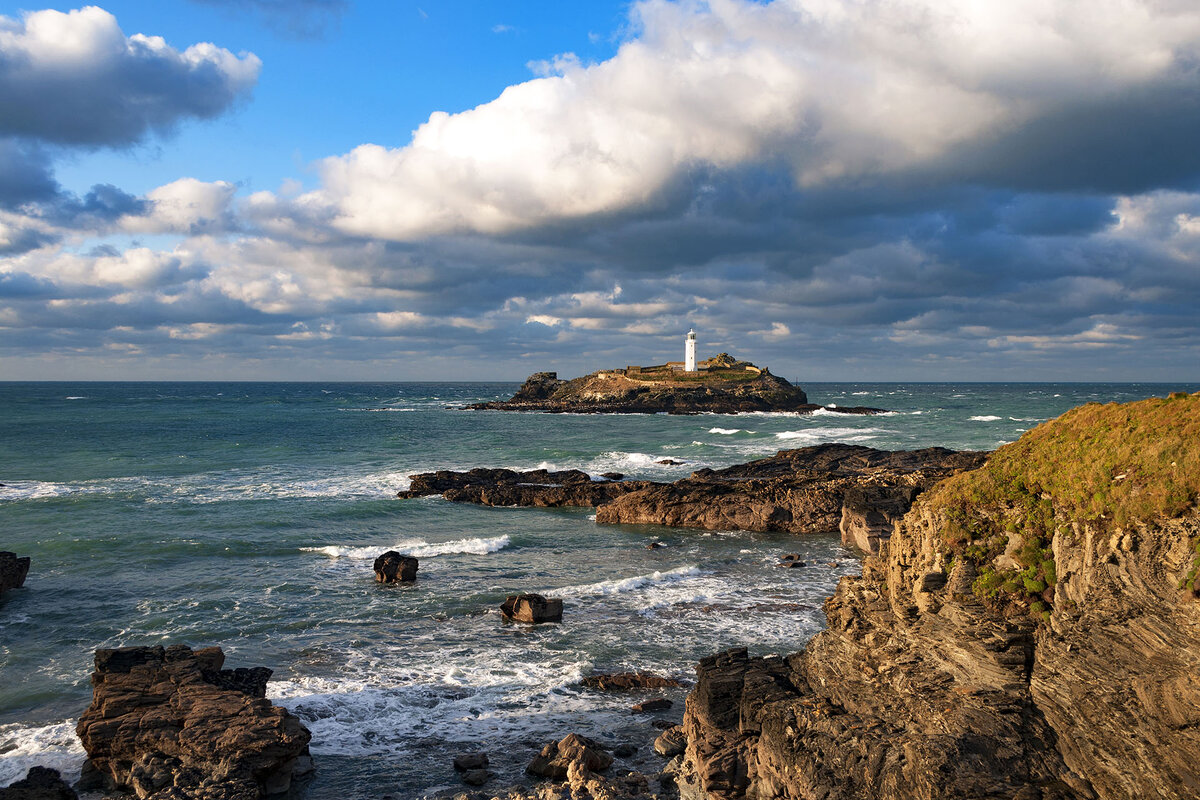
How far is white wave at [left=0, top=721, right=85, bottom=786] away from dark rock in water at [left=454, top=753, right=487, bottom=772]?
21.7 feet

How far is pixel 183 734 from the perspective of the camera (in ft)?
40.1

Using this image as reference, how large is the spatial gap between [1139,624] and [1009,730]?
1.74 meters

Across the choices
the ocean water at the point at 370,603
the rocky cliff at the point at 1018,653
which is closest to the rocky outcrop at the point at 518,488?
the ocean water at the point at 370,603

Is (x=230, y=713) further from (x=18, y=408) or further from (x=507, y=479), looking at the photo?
(x=18, y=408)

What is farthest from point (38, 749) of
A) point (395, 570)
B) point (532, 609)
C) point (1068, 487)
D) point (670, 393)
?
point (670, 393)

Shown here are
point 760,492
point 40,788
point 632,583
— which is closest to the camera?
point 40,788

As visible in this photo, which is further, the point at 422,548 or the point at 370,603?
the point at 422,548

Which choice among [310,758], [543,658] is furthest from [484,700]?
[310,758]

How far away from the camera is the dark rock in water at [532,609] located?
66.7 feet

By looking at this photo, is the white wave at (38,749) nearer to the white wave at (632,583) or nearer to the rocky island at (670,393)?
the white wave at (632,583)

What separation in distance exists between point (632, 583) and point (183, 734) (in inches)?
575

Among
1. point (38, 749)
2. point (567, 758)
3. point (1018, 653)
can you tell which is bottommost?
point (38, 749)

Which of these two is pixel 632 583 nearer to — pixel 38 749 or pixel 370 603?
pixel 370 603

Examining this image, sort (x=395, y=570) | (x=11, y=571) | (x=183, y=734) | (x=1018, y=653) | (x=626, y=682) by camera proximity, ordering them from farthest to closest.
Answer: (x=395, y=570) < (x=11, y=571) < (x=626, y=682) < (x=183, y=734) < (x=1018, y=653)
